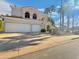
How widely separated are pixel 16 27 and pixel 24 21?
4777 millimetres

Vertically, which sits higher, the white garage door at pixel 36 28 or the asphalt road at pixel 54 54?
the white garage door at pixel 36 28

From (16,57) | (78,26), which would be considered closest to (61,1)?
(16,57)

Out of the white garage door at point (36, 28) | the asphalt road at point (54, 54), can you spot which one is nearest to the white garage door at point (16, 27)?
the white garage door at point (36, 28)

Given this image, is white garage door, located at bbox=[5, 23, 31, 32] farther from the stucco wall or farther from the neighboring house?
the stucco wall

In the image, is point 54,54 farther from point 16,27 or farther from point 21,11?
point 21,11

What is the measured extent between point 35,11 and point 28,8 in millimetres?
3769

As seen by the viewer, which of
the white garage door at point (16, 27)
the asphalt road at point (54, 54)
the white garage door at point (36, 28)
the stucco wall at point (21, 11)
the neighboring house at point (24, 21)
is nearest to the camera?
the asphalt road at point (54, 54)

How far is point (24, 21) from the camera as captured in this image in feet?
194

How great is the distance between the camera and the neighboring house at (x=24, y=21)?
174 ft

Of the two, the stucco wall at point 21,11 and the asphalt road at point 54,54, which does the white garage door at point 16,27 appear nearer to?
the stucco wall at point 21,11

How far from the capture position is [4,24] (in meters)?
51.7

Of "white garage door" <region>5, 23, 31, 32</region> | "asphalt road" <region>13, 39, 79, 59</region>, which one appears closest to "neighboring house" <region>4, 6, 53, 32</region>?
"white garage door" <region>5, 23, 31, 32</region>

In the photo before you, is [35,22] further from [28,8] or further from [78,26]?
[78,26]

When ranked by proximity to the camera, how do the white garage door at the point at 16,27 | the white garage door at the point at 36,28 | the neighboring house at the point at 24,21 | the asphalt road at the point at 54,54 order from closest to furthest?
the asphalt road at the point at 54,54, the white garage door at the point at 16,27, the neighboring house at the point at 24,21, the white garage door at the point at 36,28
